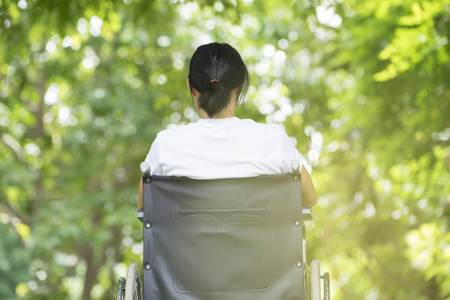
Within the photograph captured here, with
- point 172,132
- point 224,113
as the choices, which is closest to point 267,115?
point 224,113

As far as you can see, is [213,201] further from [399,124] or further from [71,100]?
[71,100]

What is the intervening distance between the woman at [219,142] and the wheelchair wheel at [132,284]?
39 cm

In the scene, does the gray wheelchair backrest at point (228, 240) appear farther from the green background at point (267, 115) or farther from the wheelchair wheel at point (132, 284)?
the green background at point (267, 115)

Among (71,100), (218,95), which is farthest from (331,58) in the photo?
(71,100)

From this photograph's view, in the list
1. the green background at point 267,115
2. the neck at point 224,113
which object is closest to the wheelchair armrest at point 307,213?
the neck at point 224,113

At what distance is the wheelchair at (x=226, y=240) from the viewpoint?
5.84 ft

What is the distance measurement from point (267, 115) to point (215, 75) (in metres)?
5.71

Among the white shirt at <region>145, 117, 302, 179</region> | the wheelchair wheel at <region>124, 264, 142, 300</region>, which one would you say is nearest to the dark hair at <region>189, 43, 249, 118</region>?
the white shirt at <region>145, 117, 302, 179</region>

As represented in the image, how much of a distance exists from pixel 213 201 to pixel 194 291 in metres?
0.33

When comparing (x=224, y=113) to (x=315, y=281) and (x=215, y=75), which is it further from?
(x=315, y=281)

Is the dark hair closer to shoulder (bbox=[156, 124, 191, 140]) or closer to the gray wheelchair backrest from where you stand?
shoulder (bbox=[156, 124, 191, 140])

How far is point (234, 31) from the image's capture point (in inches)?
316

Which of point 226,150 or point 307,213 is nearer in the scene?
point 226,150

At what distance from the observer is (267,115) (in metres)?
7.55
